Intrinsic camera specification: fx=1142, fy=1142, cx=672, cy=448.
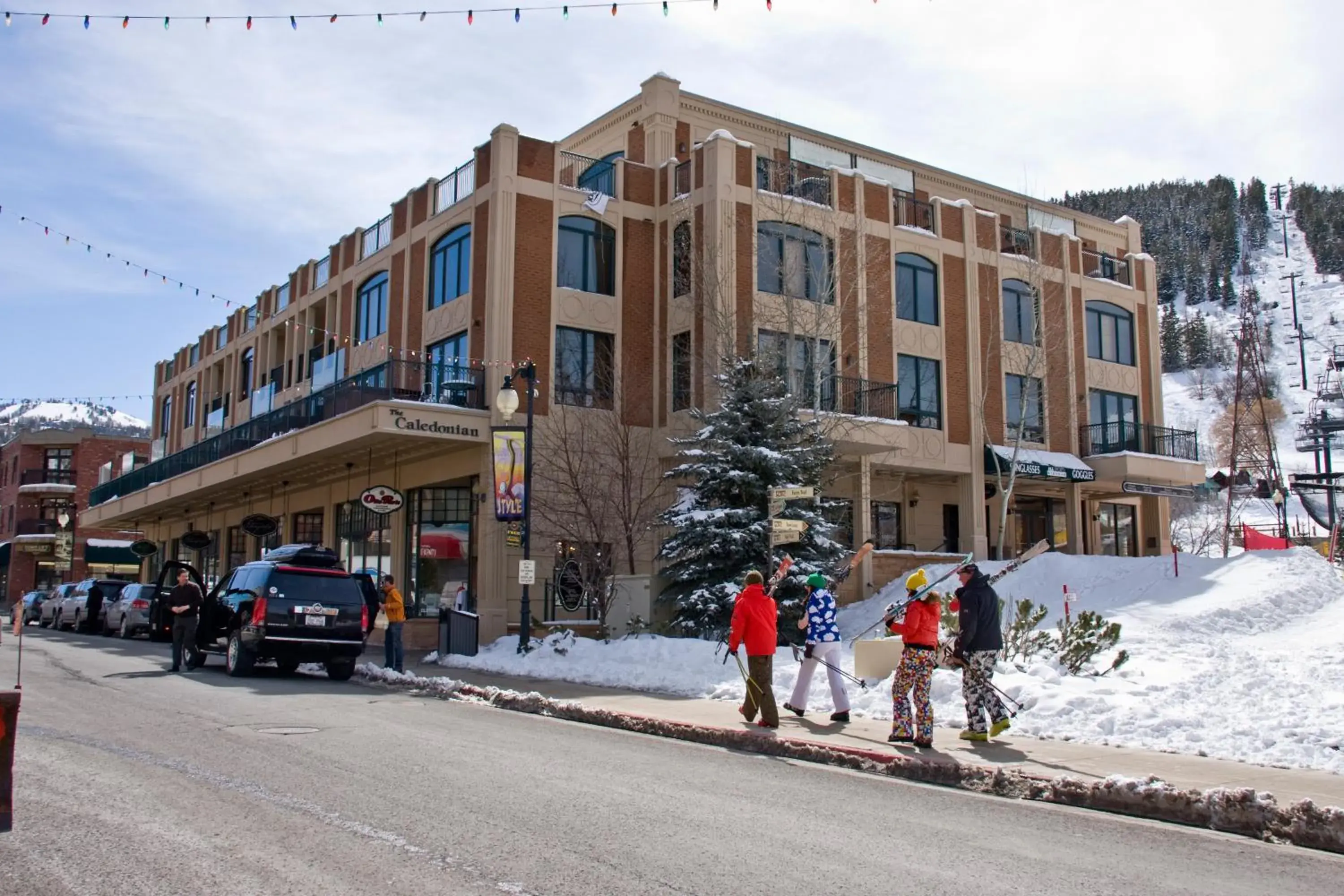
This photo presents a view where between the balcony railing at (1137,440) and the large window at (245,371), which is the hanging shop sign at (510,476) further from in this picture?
the large window at (245,371)

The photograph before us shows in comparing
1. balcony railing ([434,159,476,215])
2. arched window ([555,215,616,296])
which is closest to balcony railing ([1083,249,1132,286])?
arched window ([555,215,616,296])

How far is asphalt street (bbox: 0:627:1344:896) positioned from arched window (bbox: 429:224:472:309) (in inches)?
739

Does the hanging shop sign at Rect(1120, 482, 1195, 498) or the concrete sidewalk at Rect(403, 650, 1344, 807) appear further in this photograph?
the hanging shop sign at Rect(1120, 482, 1195, 498)

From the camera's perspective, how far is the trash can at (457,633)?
21.2 m

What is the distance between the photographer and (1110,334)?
3691cm

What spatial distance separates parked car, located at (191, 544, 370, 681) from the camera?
17.2m

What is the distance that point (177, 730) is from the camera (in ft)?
36.0

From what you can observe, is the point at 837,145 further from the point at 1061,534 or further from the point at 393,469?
the point at 393,469

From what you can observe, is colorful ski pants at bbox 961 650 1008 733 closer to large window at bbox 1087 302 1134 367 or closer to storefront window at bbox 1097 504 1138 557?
large window at bbox 1087 302 1134 367

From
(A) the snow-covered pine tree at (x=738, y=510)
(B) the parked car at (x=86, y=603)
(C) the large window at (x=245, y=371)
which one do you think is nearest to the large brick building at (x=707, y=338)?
(A) the snow-covered pine tree at (x=738, y=510)

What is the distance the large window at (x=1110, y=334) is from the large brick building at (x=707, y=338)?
12 cm

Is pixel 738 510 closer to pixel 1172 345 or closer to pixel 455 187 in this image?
pixel 455 187

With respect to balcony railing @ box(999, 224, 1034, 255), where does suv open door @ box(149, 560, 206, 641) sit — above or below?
below

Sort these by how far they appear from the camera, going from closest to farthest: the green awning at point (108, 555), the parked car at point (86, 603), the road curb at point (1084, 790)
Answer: the road curb at point (1084, 790) → the parked car at point (86, 603) → the green awning at point (108, 555)
